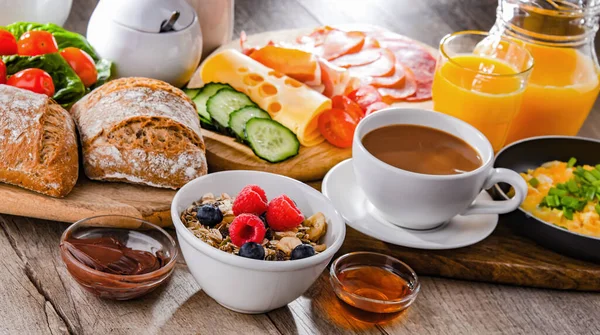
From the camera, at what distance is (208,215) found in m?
1.60

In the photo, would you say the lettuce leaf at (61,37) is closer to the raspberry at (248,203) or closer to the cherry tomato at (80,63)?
the cherry tomato at (80,63)

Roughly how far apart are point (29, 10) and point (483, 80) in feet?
5.03

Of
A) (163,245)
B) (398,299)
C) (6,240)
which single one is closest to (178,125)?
(163,245)

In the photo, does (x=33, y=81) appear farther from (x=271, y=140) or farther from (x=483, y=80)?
(x=483, y=80)

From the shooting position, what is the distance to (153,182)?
1900 mm

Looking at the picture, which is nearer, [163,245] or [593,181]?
[163,245]

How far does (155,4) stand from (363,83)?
734 mm

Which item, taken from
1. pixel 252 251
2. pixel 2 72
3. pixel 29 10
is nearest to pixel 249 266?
pixel 252 251

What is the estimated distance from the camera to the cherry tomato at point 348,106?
2.31 m

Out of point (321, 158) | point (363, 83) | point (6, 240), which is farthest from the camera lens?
point (363, 83)

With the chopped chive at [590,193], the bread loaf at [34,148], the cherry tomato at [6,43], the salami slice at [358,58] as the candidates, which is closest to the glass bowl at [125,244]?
the bread loaf at [34,148]

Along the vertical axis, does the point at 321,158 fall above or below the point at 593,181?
below

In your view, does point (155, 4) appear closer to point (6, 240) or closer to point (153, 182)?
point (153, 182)

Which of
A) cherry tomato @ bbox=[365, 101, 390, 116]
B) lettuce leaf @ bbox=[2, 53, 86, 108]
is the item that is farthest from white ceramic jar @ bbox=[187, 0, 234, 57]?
cherry tomato @ bbox=[365, 101, 390, 116]
